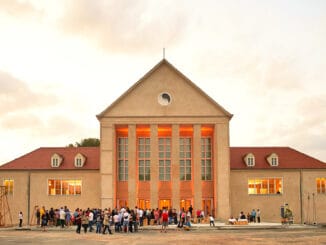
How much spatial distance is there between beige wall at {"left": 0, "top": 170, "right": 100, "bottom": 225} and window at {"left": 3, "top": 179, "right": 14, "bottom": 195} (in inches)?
14.1

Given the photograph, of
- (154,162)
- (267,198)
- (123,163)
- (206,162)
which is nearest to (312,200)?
(267,198)

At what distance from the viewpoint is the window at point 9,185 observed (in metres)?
56.3

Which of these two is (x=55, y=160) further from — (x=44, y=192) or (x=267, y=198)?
(x=267, y=198)

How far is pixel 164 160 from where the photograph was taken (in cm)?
5512

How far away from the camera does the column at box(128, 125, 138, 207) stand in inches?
2089

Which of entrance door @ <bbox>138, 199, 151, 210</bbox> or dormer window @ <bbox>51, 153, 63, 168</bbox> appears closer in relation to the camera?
entrance door @ <bbox>138, 199, 151, 210</bbox>

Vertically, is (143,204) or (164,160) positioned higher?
(164,160)

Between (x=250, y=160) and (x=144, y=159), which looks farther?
(x=250, y=160)

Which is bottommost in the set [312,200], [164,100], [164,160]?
[312,200]

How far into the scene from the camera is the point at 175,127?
5384 centimetres

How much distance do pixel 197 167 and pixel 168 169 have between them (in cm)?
343

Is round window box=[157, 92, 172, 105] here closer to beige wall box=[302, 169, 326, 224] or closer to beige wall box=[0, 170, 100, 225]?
beige wall box=[0, 170, 100, 225]

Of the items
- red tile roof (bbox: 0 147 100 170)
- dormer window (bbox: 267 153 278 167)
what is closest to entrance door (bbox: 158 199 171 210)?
red tile roof (bbox: 0 147 100 170)

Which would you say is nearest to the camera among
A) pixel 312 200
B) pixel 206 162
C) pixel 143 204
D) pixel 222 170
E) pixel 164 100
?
pixel 222 170
